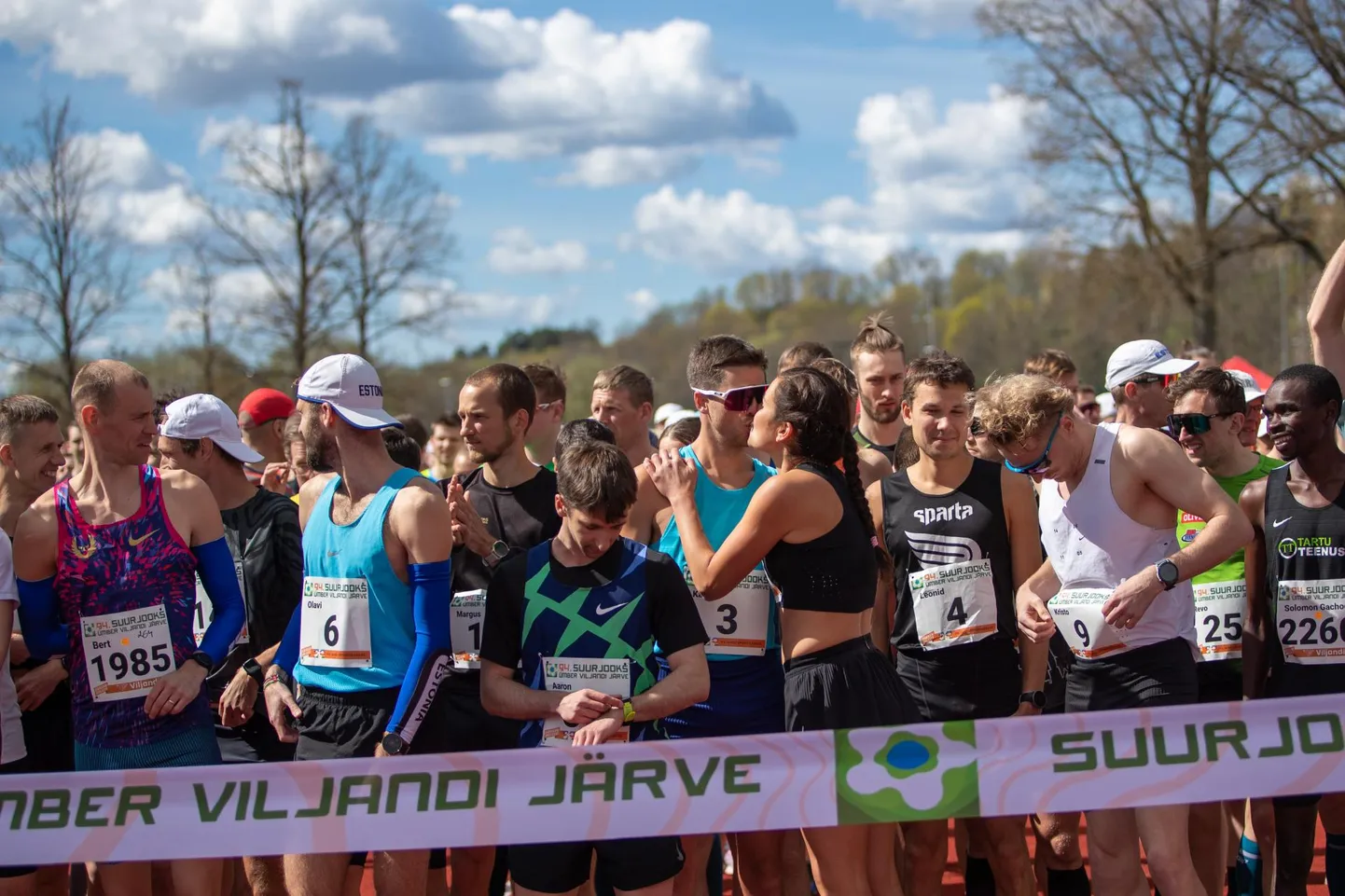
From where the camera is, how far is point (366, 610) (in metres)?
4.09

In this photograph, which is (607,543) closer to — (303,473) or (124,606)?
(124,606)

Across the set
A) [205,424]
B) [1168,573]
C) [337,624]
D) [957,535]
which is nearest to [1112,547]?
[1168,573]

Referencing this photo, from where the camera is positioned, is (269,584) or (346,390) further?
(269,584)

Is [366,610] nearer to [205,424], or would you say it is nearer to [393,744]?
[393,744]

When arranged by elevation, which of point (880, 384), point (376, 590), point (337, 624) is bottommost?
point (337, 624)

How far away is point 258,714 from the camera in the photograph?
196 inches

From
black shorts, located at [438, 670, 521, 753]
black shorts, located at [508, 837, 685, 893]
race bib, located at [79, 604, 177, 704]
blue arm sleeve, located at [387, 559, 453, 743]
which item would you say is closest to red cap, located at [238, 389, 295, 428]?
race bib, located at [79, 604, 177, 704]

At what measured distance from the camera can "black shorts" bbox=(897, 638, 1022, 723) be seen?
4.59 m

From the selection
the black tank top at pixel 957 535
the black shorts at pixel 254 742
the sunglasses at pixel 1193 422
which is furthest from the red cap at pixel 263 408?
the sunglasses at pixel 1193 422

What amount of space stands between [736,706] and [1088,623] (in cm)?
121

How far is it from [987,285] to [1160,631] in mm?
61641

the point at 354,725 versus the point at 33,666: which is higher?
the point at 33,666

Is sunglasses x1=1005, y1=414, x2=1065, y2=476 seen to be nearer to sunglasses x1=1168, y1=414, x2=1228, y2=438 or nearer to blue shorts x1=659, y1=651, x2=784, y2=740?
blue shorts x1=659, y1=651, x2=784, y2=740

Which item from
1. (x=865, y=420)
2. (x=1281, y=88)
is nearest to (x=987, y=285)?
(x=1281, y=88)
